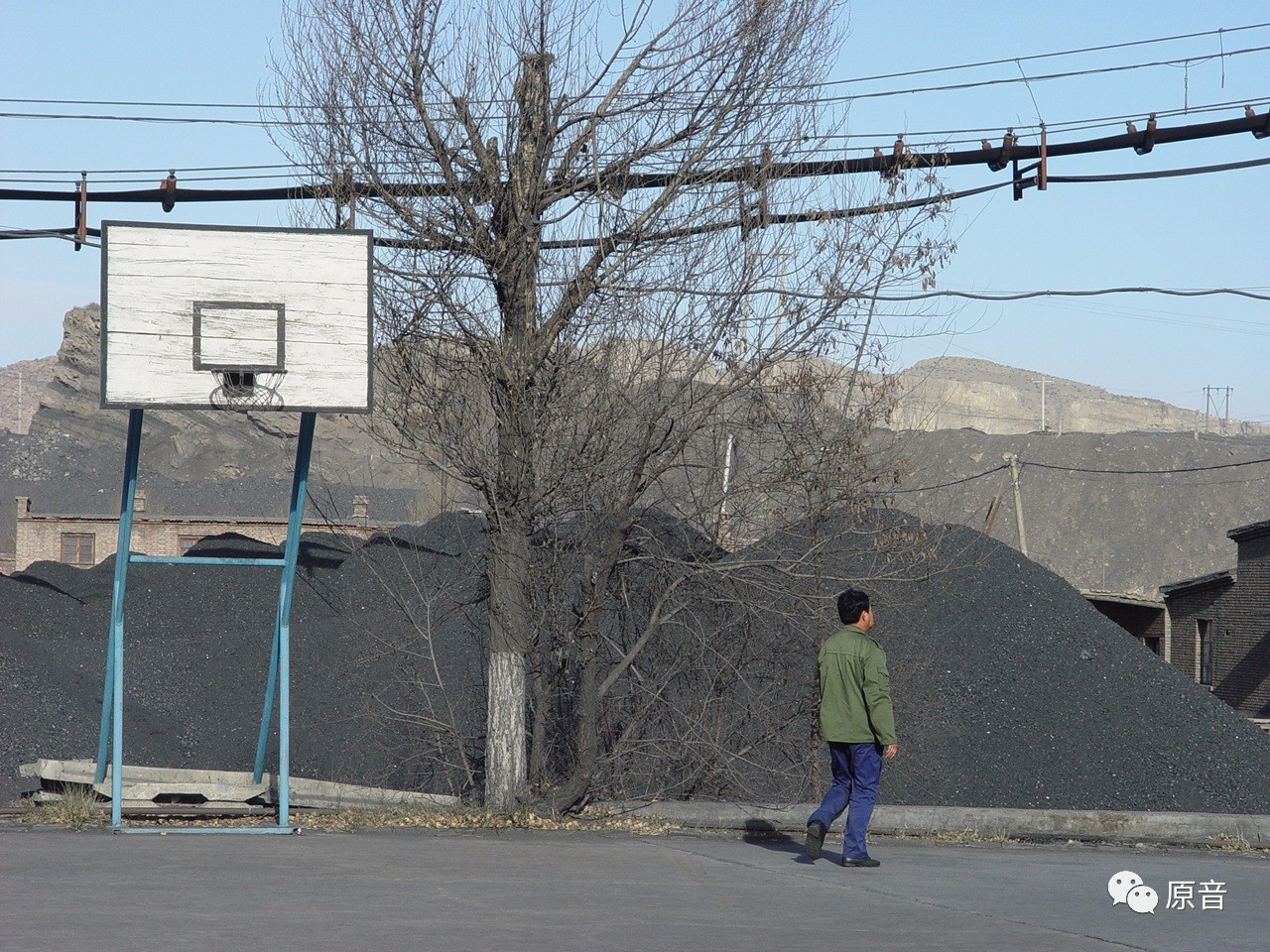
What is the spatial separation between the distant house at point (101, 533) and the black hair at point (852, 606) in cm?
4396

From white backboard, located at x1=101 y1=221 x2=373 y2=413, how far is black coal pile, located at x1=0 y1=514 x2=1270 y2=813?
1517mm

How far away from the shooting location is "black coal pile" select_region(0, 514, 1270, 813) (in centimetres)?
1108

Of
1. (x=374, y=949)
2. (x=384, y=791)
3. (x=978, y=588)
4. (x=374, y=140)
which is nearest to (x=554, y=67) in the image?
(x=374, y=140)

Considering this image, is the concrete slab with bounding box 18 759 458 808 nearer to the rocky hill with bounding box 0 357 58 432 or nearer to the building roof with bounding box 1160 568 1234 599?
the building roof with bounding box 1160 568 1234 599

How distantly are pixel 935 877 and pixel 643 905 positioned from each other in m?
2.14

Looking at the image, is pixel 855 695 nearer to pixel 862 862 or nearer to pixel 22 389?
pixel 862 862

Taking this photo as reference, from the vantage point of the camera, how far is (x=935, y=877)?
25.3 feet

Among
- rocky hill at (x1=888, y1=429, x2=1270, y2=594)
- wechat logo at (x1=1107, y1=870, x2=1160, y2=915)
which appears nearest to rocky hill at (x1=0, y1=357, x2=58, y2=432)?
rocky hill at (x1=888, y1=429, x2=1270, y2=594)

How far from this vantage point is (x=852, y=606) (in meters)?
8.10

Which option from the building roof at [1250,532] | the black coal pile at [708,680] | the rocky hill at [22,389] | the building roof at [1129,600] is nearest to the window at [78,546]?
the black coal pile at [708,680]

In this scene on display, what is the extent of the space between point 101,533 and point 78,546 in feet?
3.26

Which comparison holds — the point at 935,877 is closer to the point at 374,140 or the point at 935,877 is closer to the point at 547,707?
the point at 547,707

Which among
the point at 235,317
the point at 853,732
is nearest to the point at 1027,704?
the point at 853,732

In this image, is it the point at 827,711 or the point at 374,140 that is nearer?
the point at 827,711
